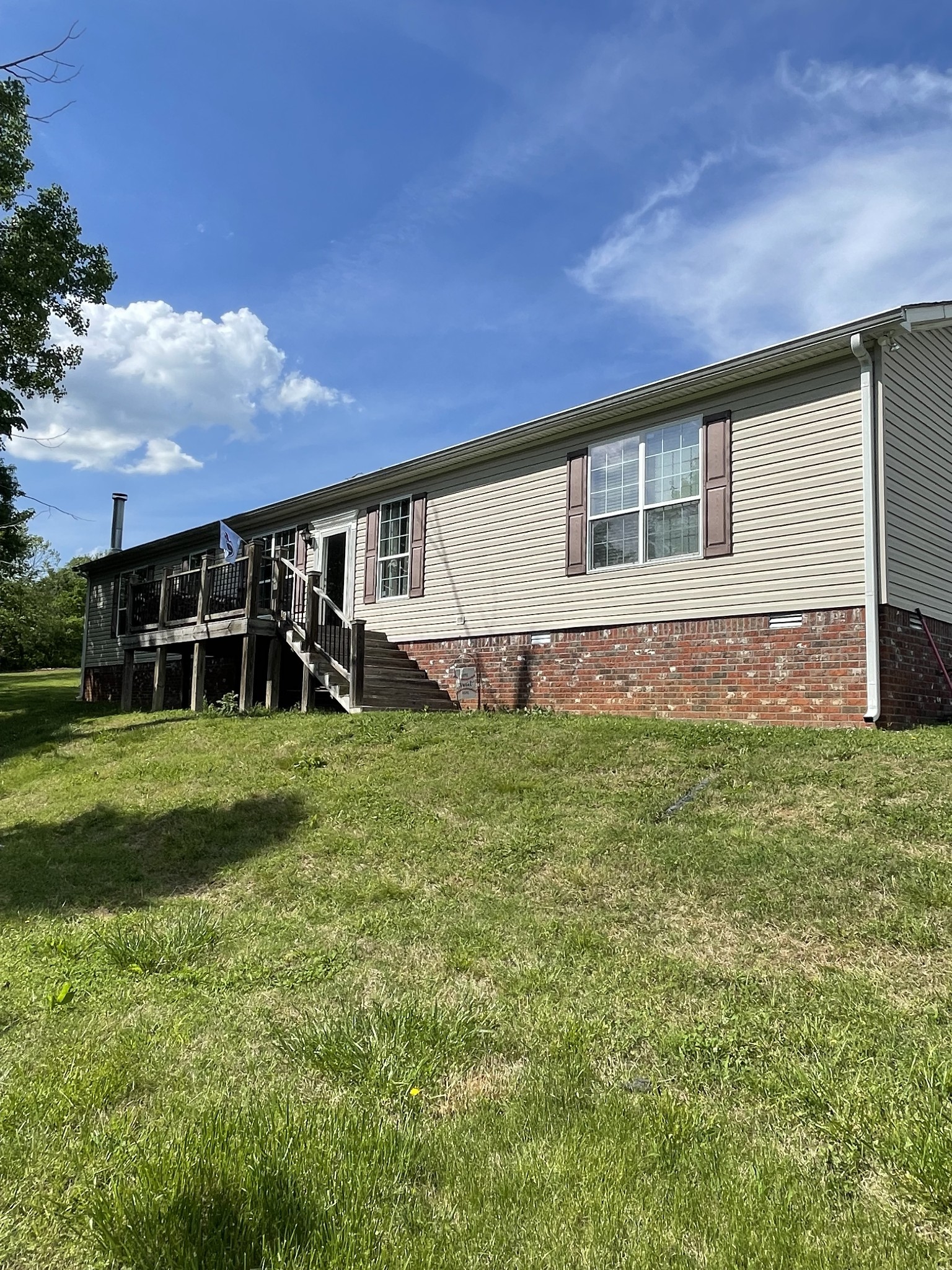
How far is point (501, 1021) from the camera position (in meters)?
3.51

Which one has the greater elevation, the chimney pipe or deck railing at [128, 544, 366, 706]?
the chimney pipe

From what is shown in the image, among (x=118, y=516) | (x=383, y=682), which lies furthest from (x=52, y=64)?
(x=118, y=516)

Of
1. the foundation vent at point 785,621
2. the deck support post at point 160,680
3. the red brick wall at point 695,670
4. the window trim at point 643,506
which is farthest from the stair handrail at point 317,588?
the foundation vent at point 785,621

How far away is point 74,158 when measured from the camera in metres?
5.63

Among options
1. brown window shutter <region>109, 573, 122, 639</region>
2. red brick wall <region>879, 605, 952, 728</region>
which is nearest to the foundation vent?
red brick wall <region>879, 605, 952, 728</region>

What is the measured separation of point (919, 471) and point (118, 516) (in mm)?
23195

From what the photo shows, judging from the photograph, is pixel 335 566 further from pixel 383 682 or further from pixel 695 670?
pixel 695 670

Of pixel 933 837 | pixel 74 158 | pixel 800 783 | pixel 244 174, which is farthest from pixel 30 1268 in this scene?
pixel 244 174

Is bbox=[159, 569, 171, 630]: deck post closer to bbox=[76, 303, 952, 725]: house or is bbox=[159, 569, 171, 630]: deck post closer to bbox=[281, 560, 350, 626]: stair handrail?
bbox=[76, 303, 952, 725]: house

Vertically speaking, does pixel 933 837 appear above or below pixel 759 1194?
above

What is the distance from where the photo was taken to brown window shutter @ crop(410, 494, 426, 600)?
43.7 ft

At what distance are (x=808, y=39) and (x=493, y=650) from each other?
8130 millimetres

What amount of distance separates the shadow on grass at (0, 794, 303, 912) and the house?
4242 mm

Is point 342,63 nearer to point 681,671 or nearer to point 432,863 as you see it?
point 681,671
